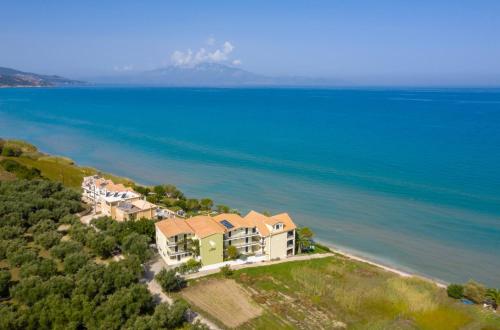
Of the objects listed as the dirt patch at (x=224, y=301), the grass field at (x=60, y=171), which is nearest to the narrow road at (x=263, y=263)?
the dirt patch at (x=224, y=301)

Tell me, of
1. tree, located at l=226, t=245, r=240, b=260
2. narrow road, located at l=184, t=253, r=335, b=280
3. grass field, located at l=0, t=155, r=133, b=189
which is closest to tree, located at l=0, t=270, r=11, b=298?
narrow road, located at l=184, t=253, r=335, b=280

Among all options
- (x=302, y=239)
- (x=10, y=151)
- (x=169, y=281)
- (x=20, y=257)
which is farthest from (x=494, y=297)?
(x=10, y=151)

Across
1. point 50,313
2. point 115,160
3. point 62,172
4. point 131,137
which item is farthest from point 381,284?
point 131,137

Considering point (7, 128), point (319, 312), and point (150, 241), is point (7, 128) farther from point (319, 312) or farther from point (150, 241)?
point (319, 312)

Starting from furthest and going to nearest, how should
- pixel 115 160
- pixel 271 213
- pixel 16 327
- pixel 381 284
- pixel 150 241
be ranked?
pixel 115 160 < pixel 271 213 < pixel 150 241 < pixel 381 284 < pixel 16 327

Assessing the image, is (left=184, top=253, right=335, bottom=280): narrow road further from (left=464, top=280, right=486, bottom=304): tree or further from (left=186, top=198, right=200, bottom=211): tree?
(left=186, top=198, right=200, bottom=211): tree

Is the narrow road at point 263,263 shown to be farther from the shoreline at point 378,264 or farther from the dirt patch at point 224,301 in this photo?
the shoreline at point 378,264
